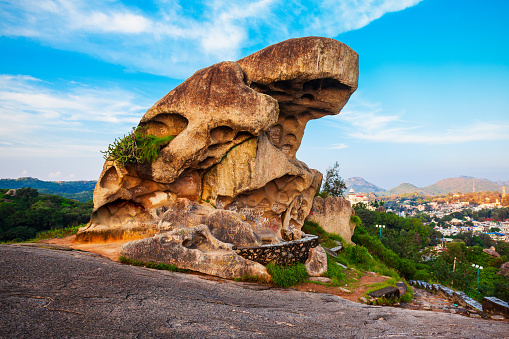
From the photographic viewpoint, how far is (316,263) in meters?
10.6

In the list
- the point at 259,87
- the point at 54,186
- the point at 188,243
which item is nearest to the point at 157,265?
the point at 188,243

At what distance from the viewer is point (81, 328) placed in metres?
3.27

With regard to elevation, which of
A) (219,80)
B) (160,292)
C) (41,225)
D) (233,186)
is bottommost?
(41,225)

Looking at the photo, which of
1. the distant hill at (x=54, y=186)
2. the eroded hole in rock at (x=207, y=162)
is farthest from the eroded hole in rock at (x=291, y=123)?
the distant hill at (x=54, y=186)

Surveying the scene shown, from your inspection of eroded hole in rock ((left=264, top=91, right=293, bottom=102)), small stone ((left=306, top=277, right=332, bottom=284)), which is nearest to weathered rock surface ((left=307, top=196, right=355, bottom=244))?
eroded hole in rock ((left=264, top=91, right=293, bottom=102))

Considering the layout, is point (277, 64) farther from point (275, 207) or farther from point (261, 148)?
point (275, 207)

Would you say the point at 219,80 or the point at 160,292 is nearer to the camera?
the point at 160,292

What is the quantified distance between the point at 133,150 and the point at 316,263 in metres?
7.89

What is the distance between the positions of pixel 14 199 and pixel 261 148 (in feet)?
116

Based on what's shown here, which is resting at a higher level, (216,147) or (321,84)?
(321,84)

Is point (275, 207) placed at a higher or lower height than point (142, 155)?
lower

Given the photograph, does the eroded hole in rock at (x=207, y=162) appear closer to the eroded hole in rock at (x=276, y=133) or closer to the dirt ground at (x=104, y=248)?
the dirt ground at (x=104, y=248)

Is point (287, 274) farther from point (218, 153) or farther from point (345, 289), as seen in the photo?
point (218, 153)

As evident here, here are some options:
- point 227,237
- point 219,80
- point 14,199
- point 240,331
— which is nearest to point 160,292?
point 240,331
